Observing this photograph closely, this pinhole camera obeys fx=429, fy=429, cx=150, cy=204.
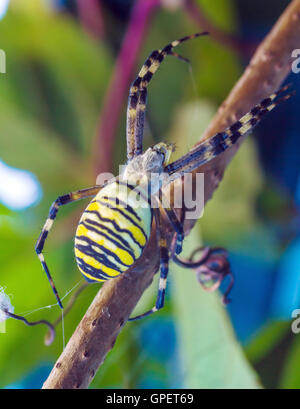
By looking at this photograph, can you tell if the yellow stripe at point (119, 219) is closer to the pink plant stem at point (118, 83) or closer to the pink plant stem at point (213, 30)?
the pink plant stem at point (118, 83)

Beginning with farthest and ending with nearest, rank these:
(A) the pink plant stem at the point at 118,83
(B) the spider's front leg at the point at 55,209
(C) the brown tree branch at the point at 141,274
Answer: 1. (A) the pink plant stem at the point at 118,83
2. (B) the spider's front leg at the point at 55,209
3. (C) the brown tree branch at the point at 141,274

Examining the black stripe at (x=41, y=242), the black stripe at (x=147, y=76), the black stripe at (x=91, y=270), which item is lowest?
the black stripe at (x=91, y=270)

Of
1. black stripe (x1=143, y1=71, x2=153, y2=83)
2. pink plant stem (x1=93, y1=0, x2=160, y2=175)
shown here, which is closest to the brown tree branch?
black stripe (x1=143, y1=71, x2=153, y2=83)

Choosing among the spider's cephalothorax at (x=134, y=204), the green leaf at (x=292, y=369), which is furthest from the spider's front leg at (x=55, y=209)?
the green leaf at (x=292, y=369)

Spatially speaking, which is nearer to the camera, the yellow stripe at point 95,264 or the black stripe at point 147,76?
the yellow stripe at point 95,264

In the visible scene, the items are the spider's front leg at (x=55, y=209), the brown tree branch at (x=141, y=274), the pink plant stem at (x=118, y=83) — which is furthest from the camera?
the pink plant stem at (x=118, y=83)
